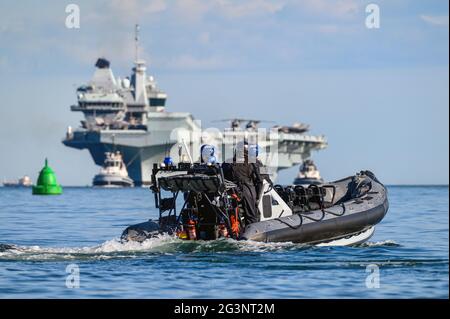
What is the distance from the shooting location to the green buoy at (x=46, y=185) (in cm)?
9369

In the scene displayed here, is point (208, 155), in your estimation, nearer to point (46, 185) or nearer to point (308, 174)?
point (46, 185)

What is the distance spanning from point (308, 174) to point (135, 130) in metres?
23.3

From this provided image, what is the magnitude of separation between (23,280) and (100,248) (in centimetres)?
388

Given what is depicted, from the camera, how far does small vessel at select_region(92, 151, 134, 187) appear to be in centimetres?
14912

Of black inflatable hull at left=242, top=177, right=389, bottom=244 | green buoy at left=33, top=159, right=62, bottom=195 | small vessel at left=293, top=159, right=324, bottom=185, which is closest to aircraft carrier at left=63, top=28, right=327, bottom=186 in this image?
small vessel at left=293, top=159, right=324, bottom=185

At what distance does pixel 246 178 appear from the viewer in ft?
86.0

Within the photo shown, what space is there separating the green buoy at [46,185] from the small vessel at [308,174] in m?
65.1

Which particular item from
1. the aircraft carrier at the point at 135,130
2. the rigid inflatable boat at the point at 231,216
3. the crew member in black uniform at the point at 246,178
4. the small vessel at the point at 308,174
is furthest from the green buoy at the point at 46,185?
the crew member in black uniform at the point at 246,178

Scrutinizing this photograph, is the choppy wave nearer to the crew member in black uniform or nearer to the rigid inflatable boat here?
the rigid inflatable boat

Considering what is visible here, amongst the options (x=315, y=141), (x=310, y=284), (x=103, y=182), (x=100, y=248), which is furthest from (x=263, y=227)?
(x=315, y=141)

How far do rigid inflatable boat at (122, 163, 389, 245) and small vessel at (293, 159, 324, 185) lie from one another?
128 metres

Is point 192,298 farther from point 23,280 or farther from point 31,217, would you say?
point 31,217

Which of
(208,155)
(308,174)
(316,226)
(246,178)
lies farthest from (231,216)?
(308,174)

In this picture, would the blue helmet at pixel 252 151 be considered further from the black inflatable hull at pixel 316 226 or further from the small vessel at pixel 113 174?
the small vessel at pixel 113 174
